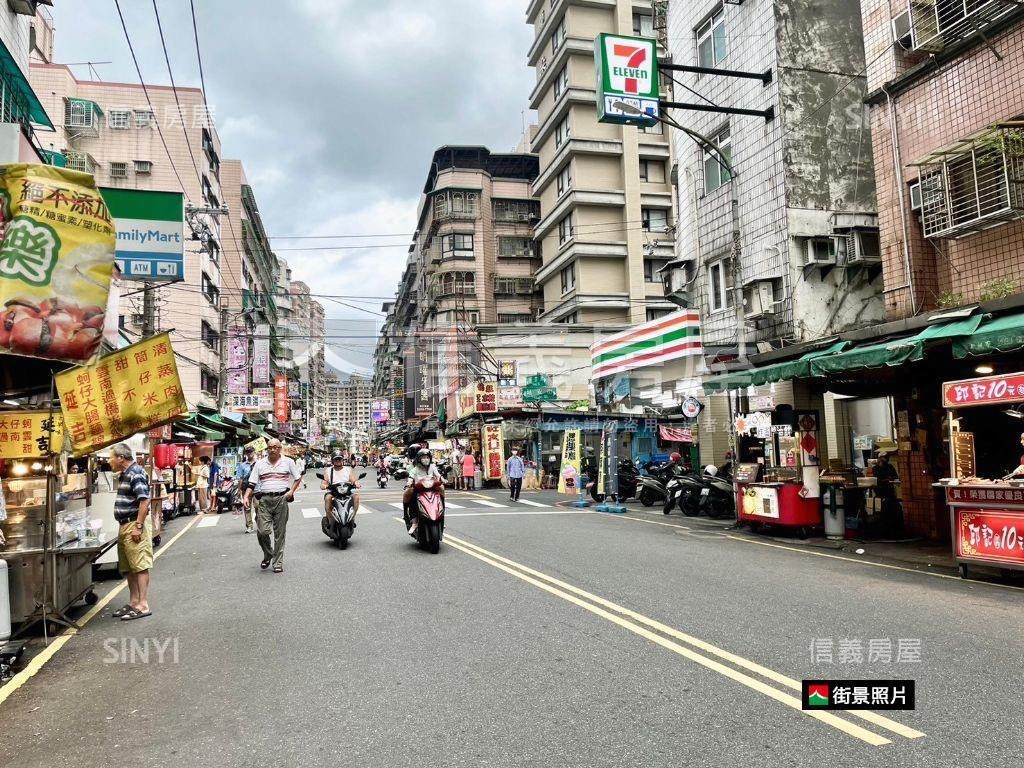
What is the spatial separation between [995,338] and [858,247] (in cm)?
882

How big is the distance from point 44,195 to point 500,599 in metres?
5.92

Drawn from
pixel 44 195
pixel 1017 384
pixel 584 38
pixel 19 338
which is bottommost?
pixel 1017 384

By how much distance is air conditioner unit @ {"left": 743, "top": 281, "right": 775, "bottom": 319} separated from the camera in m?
18.2

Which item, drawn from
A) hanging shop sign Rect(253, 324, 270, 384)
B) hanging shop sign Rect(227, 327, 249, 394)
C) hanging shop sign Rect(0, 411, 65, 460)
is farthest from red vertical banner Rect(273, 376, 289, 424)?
hanging shop sign Rect(0, 411, 65, 460)

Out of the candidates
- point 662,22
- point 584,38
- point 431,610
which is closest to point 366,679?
point 431,610

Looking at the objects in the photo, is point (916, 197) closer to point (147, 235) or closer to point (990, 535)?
point (990, 535)

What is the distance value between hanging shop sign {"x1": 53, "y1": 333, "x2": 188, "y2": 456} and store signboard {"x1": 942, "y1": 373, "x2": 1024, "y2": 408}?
30.0 feet

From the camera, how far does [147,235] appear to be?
16156 millimetres

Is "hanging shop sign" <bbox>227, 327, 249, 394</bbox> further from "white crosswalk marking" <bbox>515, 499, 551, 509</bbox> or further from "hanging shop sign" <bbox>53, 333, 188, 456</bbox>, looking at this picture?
"hanging shop sign" <bbox>53, 333, 188, 456</bbox>

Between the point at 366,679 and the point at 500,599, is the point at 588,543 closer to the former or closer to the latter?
the point at 500,599

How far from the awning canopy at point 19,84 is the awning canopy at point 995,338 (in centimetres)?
1647

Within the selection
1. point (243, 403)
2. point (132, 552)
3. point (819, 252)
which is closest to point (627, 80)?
point (819, 252)

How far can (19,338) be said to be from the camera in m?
6.35

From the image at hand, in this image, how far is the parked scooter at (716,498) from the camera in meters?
17.3
